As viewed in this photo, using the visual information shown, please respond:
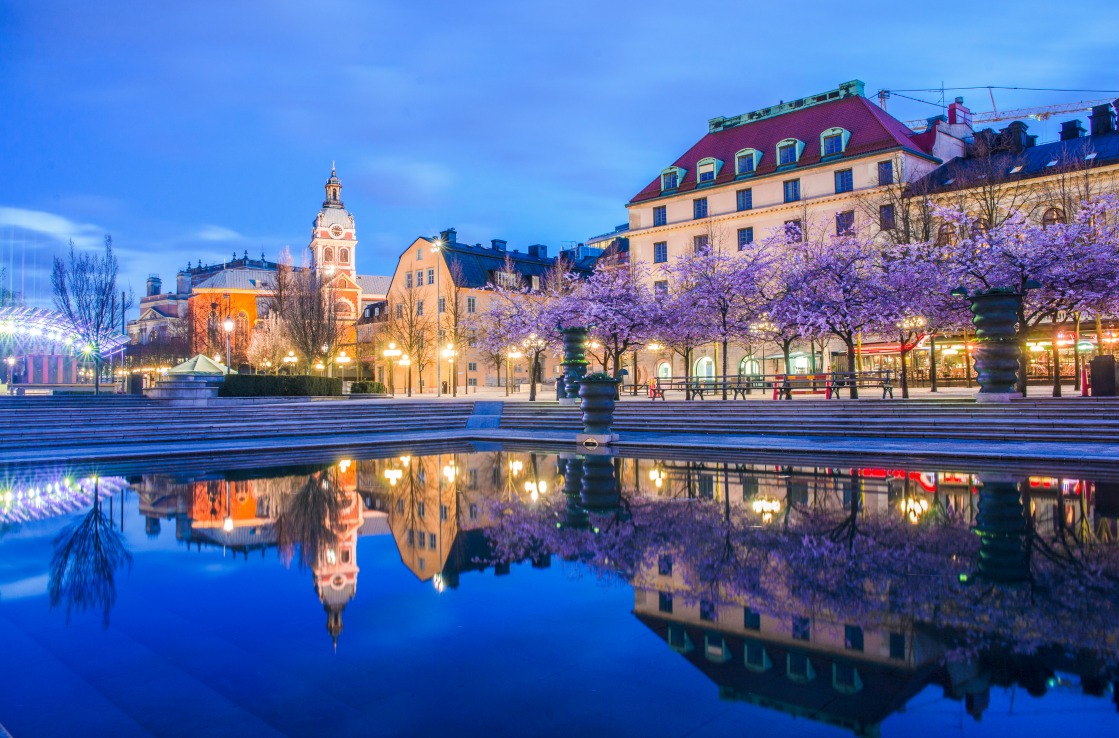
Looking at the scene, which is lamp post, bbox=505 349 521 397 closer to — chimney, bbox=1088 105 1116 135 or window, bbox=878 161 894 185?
window, bbox=878 161 894 185

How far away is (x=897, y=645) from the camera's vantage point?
4918 mm

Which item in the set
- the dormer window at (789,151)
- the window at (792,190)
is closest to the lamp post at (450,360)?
the window at (792,190)

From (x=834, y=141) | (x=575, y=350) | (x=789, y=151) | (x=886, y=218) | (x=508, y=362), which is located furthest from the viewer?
(x=508, y=362)

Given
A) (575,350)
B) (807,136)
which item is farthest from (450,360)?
(575,350)

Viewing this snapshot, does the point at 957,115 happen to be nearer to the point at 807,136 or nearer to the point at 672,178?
the point at 807,136

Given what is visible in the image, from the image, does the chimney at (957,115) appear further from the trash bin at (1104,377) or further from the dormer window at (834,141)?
the trash bin at (1104,377)

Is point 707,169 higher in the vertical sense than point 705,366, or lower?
higher

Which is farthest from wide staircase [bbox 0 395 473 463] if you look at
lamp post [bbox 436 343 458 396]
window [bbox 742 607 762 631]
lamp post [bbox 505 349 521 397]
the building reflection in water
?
lamp post [bbox 436 343 458 396]

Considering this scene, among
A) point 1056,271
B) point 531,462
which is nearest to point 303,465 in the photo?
point 531,462

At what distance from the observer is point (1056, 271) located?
24.7 m

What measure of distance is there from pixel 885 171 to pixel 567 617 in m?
48.5

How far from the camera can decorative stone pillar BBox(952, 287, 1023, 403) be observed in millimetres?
22234

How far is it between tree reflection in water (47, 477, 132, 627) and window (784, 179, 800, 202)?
49324 mm

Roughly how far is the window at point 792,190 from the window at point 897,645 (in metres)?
50.5
